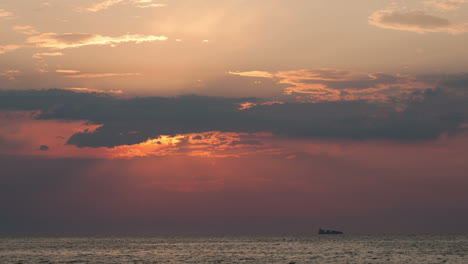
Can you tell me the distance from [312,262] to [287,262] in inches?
232

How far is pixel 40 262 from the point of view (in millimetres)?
146250

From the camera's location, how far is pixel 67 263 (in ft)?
471

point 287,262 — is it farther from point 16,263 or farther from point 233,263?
point 16,263

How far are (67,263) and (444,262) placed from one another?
90705mm

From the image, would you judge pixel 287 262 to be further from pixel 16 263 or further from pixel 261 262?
pixel 16 263

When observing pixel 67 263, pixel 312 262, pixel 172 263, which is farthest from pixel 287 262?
pixel 67 263

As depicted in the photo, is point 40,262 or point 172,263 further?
point 40,262

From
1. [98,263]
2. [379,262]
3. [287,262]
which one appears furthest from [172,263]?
[379,262]

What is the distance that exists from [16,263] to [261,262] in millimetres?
61162

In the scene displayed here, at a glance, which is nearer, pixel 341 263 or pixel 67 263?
pixel 341 263

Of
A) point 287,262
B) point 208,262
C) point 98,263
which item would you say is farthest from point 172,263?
point 287,262

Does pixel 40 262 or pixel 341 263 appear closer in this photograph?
pixel 341 263

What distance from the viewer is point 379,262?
13225 cm

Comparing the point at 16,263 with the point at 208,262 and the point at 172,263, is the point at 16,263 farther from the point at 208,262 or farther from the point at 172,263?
the point at 208,262
